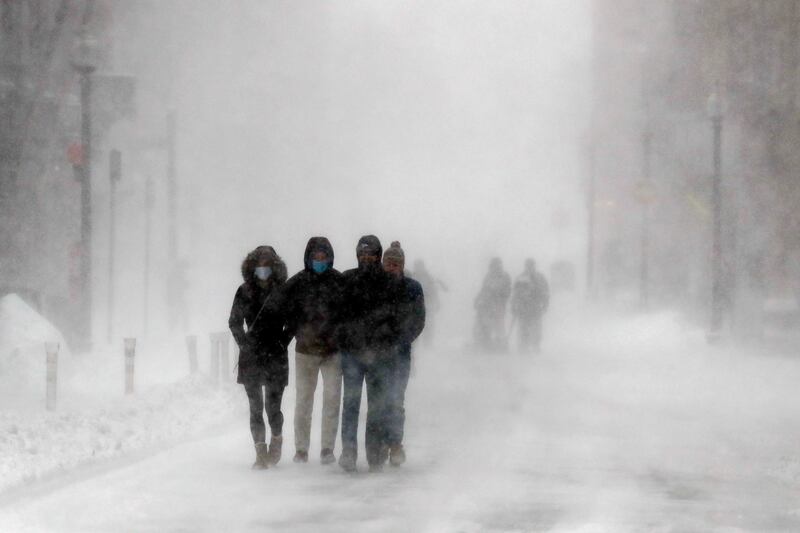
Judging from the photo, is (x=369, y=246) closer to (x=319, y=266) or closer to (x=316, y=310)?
(x=319, y=266)

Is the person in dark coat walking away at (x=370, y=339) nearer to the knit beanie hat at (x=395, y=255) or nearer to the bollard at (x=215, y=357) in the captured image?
the knit beanie hat at (x=395, y=255)

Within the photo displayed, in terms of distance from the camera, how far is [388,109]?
17312 cm

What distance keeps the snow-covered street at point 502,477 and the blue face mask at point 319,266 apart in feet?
5.29

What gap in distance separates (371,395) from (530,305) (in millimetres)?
21849

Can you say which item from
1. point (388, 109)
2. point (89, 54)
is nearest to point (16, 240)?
point (89, 54)

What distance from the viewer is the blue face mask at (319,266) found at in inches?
556

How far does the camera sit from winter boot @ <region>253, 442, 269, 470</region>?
14117mm

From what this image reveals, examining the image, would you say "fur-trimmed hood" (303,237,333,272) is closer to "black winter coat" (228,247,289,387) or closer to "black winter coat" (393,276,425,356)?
"black winter coat" (228,247,289,387)

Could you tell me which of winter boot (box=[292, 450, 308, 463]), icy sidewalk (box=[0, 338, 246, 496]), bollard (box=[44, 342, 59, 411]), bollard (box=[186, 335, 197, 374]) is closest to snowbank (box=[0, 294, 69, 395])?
icy sidewalk (box=[0, 338, 246, 496])

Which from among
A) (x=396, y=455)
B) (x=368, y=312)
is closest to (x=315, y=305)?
(x=368, y=312)

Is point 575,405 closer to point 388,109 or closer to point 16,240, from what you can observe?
point 16,240

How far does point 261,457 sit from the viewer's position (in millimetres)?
14125

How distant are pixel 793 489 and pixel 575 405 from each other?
901cm

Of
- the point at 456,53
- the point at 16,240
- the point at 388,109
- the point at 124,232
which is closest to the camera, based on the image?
the point at 16,240
